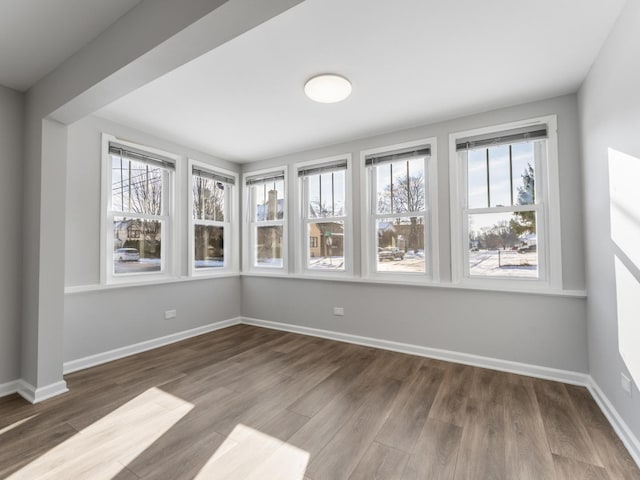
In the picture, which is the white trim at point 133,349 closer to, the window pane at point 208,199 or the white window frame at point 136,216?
the white window frame at point 136,216

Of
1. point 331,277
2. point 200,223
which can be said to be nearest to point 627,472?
point 331,277

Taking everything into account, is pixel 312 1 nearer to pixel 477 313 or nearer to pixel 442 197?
pixel 442 197

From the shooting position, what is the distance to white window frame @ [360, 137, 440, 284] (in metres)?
3.42

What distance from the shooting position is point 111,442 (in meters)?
1.93

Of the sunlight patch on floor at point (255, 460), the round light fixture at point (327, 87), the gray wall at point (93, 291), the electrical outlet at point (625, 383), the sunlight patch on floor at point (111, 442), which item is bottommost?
the sunlight patch on floor at point (255, 460)

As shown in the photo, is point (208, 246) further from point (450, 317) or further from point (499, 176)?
point (499, 176)

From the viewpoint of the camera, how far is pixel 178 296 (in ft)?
13.2

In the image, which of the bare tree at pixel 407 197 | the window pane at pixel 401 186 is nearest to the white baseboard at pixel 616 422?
the bare tree at pixel 407 197

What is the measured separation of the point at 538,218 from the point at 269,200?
3460mm

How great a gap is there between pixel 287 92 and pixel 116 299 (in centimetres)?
284

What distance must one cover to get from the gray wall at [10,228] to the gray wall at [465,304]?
2774 mm

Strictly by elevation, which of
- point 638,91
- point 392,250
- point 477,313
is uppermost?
point 638,91

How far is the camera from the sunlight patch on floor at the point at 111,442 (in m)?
1.68

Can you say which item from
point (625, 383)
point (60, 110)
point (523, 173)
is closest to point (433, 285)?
point (523, 173)
